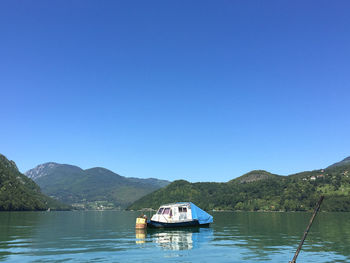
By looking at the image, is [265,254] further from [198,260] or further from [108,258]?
[108,258]

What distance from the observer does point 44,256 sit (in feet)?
111

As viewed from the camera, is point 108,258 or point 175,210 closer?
point 108,258

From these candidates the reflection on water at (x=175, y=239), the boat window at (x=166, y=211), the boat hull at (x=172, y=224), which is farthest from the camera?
the boat window at (x=166, y=211)

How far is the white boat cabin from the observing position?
72144 millimetres

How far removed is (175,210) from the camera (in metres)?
74.1

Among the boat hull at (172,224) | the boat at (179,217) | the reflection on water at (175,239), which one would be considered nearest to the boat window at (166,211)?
the boat at (179,217)

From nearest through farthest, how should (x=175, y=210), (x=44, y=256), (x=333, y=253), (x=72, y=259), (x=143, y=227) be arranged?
1. (x=72, y=259)
2. (x=44, y=256)
3. (x=333, y=253)
4. (x=143, y=227)
5. (x=175, y=210)

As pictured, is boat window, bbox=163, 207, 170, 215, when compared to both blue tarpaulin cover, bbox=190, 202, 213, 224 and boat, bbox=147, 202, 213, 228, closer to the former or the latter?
boat, bbox=147, 202, 213, 228

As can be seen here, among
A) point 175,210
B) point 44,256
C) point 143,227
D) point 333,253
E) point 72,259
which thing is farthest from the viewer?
point 175,210

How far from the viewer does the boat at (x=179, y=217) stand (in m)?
70.4

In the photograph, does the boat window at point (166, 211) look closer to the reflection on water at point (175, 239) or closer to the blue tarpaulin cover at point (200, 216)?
the reflection on water at point (175, 239)

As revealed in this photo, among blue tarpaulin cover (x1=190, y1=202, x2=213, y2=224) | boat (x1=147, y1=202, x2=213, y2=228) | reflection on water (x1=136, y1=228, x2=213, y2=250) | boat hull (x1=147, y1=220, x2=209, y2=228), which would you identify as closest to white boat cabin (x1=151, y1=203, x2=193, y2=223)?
boat (x1=147, y1=202, x2=213, y2=228)

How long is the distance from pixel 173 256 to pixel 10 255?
1781 cm

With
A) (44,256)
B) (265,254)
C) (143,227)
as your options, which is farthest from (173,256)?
(143,227)
